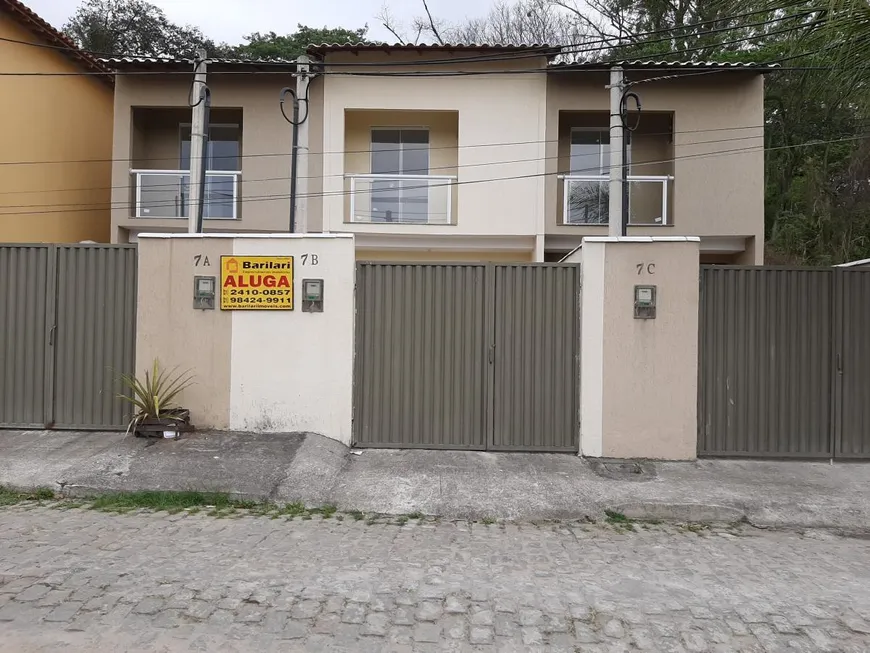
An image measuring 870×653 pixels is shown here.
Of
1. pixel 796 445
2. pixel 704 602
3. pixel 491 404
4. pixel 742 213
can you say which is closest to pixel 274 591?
pixel 704 602

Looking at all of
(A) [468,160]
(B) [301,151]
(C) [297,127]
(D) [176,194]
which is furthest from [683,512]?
(D) [176,194]

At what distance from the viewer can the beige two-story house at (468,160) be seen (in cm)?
1349

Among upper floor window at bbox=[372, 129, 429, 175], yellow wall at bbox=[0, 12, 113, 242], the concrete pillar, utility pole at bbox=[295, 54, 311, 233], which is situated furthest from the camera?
upper floor window at bbox=[372, 129, 429, 175]

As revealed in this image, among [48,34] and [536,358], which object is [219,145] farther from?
[536,358]

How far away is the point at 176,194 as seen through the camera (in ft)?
46.3

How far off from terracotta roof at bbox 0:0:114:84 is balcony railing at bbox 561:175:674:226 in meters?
10.4

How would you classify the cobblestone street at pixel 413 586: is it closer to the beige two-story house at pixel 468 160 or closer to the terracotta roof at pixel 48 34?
the beige two-story house at pixel 468 160

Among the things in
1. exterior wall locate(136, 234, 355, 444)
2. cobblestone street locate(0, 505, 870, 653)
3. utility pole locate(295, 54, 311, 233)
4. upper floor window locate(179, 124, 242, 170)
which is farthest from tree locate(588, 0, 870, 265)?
cobblestone street locate(0, 505, 870, 653)

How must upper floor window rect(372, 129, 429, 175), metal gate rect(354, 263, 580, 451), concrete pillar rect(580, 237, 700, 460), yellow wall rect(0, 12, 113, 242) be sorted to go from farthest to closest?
upper floor window rect(372, 129, 429, 175) → yellow wall rect(0, 12, 113, 242) → metal gate rect(354, 263, 580, 451) → concrete pillar rect(580, 237, 700, 460)

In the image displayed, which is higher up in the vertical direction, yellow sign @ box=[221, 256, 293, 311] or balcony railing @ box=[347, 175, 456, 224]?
balcony railing @ box=[347, 175, 456, 224]

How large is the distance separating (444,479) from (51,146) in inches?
493

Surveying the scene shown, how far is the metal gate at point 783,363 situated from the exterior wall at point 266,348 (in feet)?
13.2

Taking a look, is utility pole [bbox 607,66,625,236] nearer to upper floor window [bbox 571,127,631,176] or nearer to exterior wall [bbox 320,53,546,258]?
exterior wall [bbox 320,53,546,258]

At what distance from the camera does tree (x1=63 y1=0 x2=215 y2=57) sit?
2416cm
